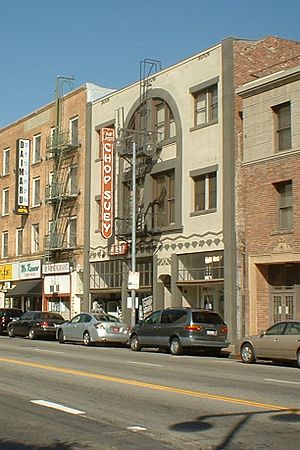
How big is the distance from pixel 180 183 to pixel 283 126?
20.9 ft

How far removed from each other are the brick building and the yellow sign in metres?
24.0

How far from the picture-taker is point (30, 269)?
155 ft

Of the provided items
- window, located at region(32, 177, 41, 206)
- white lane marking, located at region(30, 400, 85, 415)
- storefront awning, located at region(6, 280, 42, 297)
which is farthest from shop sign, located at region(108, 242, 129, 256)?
white lane marking, located at region(30, 400, 85, 415)

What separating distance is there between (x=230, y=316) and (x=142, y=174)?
946 centimetres

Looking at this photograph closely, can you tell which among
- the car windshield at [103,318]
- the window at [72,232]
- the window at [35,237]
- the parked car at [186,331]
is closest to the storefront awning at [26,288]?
the window at [35,237]

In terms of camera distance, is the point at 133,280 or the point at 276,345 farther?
the point at 133,280

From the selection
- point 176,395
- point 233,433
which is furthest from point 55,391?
point 233,433

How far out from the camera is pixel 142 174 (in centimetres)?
3631

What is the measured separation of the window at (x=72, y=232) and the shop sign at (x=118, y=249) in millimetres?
4818

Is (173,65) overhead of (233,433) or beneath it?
overhead

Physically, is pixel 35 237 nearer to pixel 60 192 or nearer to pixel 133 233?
pixel 60 192

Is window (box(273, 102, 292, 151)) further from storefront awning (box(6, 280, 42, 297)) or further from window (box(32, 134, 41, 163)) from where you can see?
window (box(32, 134, 41, 163))

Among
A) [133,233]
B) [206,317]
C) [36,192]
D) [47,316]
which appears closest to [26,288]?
[36,192]

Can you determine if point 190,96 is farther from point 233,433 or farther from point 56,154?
point 233,433
